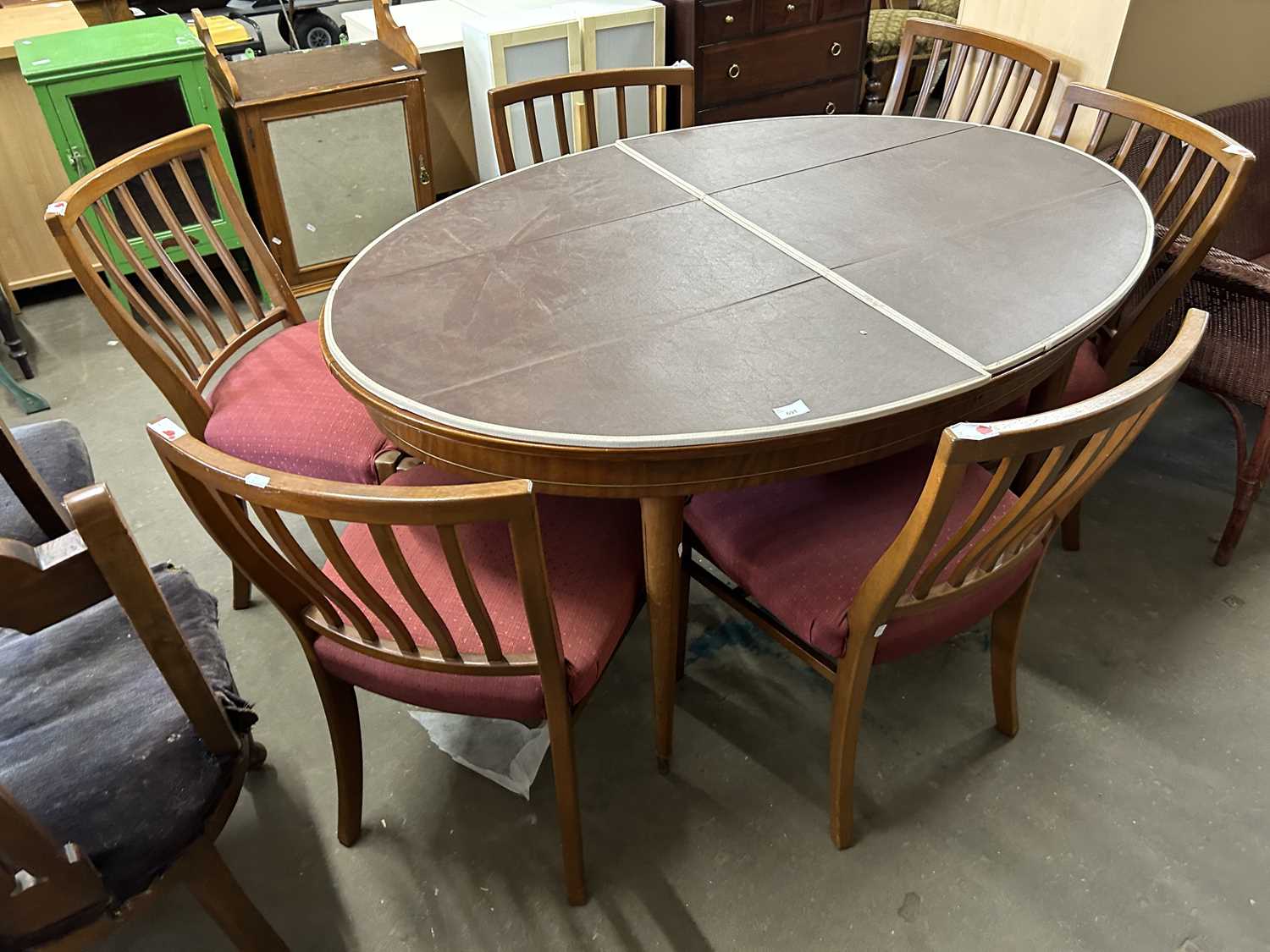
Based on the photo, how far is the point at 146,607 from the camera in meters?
0.97

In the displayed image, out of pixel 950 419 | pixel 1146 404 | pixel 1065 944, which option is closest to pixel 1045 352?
pixel 950 419

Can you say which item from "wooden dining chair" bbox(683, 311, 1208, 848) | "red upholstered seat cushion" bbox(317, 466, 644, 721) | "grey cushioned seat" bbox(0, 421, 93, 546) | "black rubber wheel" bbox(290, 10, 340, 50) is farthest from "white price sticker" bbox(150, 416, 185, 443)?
"black rubber wheel" bbox(290, 10, 340, 50)

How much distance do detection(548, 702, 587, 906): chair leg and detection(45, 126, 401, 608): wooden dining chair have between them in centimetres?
62

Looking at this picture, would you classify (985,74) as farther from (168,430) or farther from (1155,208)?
(168,430)

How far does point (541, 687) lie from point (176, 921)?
2.53 feet

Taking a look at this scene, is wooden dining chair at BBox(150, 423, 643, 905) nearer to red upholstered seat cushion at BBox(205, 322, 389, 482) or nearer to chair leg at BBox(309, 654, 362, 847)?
chair leg at BBox(309, 654, 362, 847)

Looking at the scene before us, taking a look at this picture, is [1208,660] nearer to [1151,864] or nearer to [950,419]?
[1151,864]

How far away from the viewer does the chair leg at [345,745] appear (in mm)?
1391

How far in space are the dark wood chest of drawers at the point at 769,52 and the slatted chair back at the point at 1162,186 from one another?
1330 millimetres

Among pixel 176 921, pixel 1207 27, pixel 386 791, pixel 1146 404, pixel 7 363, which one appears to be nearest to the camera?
pixel 1146 404

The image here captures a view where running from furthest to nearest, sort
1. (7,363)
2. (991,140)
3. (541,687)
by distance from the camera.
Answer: (7,363)
(991,140)
(541,687)

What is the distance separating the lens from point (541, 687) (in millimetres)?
1246

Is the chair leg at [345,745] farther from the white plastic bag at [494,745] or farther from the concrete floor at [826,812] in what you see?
the white plastic bag at [494,745]

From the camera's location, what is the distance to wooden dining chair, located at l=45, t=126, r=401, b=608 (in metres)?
1.62
